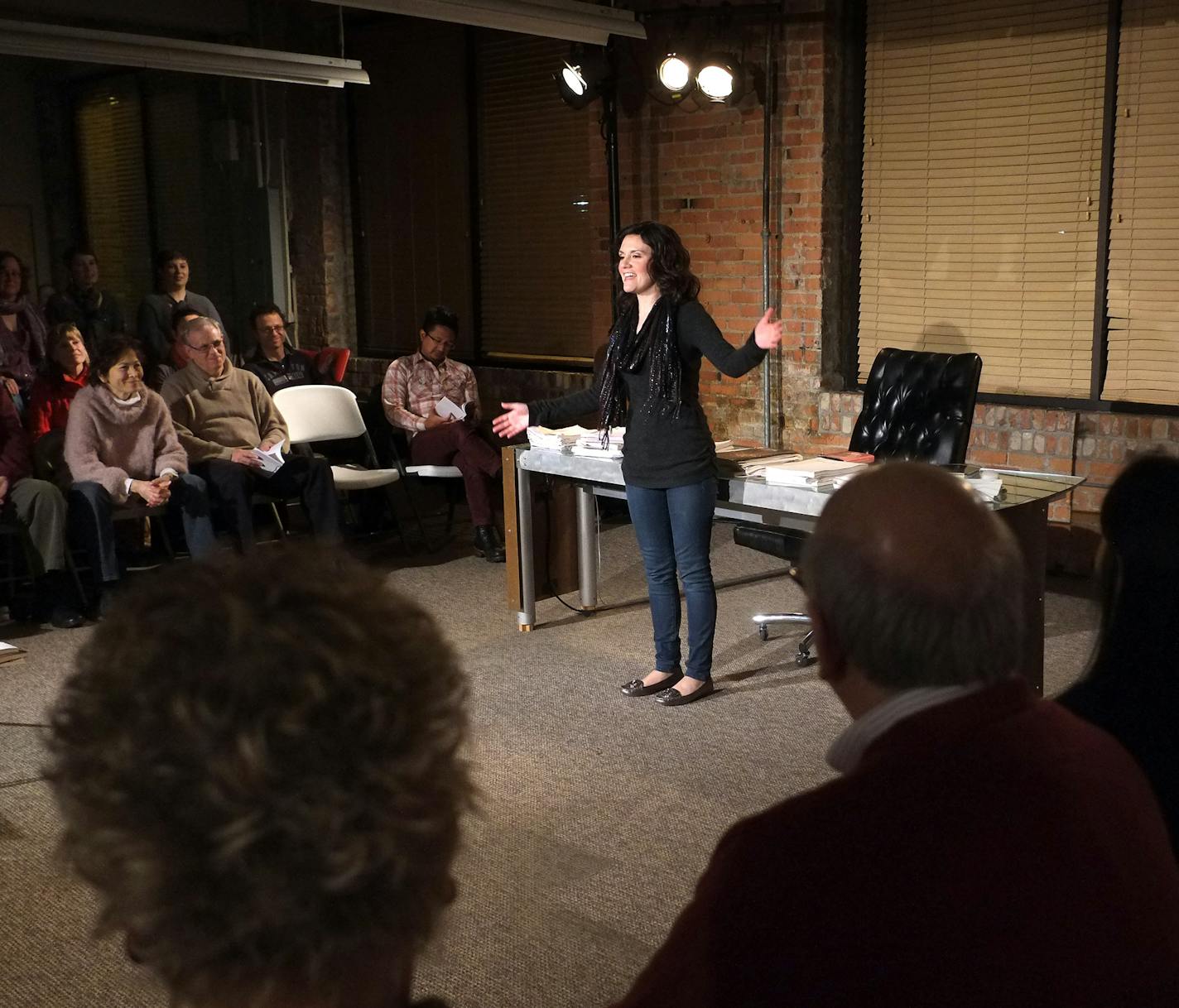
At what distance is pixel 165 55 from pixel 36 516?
2.72 m

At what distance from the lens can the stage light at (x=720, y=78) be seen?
6.05 m

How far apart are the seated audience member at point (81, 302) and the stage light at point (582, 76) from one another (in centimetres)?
340

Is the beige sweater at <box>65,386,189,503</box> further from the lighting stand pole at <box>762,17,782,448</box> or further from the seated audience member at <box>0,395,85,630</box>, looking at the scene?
the lighting stand pole at <box>762,17,782,448</box>

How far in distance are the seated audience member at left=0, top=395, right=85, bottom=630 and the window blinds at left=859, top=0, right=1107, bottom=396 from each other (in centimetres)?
389

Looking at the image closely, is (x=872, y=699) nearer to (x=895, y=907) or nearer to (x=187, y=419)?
(x=895, y=907)

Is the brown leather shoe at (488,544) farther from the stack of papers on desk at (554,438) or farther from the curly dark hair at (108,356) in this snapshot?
the curly dark hair at (108,356)

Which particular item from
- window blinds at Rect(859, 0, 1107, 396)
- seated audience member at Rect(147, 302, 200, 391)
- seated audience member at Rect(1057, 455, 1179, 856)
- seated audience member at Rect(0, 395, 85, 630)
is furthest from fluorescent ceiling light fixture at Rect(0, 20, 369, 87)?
seated audience member at Rect(1057, 455, 1179, 856)

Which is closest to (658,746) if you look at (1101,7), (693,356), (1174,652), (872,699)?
(693,356)

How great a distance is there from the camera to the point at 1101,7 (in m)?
5.37

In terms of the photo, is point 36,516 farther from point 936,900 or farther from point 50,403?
point 936,900

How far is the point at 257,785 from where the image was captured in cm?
72

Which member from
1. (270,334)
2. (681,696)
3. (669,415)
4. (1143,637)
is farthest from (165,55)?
(1143,637)

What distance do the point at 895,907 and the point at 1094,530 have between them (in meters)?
4.93

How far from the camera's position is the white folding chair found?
6207 millimetres
